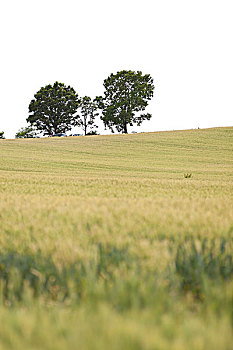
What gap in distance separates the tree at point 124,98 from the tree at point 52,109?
25.3 ft

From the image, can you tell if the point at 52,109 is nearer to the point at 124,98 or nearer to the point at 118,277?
the point at 124,98

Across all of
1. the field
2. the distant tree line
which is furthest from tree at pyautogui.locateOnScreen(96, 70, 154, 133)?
the field

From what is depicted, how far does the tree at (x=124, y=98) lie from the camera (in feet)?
217

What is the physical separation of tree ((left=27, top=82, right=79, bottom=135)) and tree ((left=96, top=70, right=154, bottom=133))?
25.3 feet

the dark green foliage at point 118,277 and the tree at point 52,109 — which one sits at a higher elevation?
the tree at point 52,109

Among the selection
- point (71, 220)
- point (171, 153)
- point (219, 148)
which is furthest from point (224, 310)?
point (219, 148)

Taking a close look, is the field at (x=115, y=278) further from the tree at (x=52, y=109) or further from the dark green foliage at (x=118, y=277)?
the tree at (x=52, y=109)

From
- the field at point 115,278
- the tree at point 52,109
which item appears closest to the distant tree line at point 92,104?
the tree at point 52,109

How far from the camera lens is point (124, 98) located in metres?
67.4

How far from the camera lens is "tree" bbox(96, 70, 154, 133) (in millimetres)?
66125

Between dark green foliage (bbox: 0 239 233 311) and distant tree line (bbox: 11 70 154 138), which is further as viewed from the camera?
distant tree line (bbox: 11 70 154 138)

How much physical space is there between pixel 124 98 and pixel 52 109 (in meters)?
14.4

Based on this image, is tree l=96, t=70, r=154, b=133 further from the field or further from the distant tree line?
the field

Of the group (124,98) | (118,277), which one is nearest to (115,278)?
(118,277)
